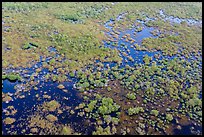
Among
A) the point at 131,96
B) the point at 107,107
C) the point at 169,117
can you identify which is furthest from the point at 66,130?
the point at 169,117

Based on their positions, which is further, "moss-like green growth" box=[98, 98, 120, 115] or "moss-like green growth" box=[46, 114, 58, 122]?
"moss-like green growth" box=[98, 98, 120, 115]

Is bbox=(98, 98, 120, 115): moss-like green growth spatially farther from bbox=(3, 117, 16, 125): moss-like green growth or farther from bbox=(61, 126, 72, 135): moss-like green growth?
bbox=(3, 117, 16, 125): moss-like green growth

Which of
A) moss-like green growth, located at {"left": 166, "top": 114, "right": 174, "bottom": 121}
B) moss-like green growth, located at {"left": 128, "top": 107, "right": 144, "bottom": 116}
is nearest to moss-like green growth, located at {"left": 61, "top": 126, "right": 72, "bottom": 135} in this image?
moss-like green growth, located at {"left": 128, "top": 107, "right": 144, "bottom": 116}

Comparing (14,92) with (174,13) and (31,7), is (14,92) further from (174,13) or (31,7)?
(174,13)

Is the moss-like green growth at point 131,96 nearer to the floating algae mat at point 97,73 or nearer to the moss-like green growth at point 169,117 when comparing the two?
the floating algae mat at point 97,73

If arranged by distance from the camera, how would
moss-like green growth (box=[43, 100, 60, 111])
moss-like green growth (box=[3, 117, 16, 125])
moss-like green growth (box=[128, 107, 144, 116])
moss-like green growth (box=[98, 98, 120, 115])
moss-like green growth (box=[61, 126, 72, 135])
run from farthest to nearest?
moss-like green growth (box=[128, 107, 144, 116]) → moss-like green growth (box=[43, 100, 60, 111]) → moss-like green growth (box=[98, 98, 120, 115]) → moss-like green growth (box=[3, 117, 16, 125]) → moss-like green growth (box=[61, 126, 72, 135])

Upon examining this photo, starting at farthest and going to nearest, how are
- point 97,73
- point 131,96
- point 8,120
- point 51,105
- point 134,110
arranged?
point 97,73
point 131,96
point 134,110
point 51,105
point 8,120

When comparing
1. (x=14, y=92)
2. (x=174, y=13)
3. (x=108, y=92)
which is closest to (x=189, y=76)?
(x=108, y=92)

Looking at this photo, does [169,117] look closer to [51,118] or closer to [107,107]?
[107,107]
